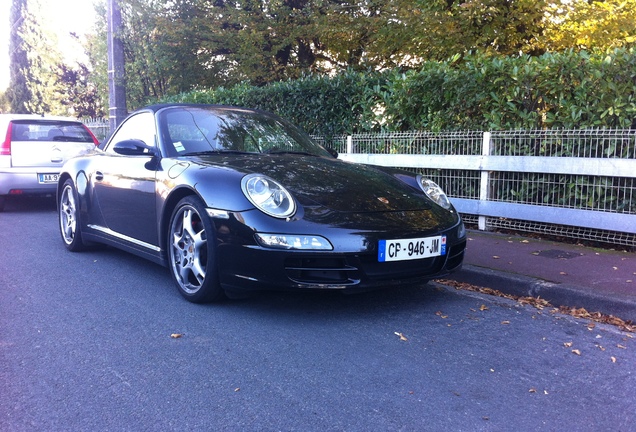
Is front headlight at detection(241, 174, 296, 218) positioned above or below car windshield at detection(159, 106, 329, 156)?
below

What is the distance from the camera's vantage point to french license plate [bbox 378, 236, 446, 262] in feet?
11.9

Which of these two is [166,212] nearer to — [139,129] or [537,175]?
[139,129]

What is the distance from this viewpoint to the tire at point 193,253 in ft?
12.7

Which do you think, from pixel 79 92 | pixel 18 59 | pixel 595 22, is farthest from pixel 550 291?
pixel 18 59

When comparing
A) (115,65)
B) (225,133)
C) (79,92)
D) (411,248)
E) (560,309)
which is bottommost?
(560,309)

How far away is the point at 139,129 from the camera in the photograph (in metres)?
Result: 5.09

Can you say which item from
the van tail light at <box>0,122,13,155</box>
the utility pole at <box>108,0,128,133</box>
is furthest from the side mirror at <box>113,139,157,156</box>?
the utility pole at <box>108,0,128,133</box>

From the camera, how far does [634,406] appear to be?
8.56ft

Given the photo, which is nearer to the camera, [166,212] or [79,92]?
[166,212]

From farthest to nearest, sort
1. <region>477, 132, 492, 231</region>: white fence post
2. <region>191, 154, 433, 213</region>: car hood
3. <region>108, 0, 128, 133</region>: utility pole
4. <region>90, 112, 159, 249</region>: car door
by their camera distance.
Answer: <region>108, 0, 128, 133</region>: utility pole, <region>477, 132, 492, 231</region>: white fence post, <region>90, 112, 159, 249</region>: car door, <region>191, 154, 433, 213</region>: car hood

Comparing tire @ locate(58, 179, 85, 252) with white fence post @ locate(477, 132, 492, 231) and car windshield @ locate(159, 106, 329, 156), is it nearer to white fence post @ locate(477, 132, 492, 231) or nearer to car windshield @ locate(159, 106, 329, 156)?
car windshield @ locate(159, 106, 329, 156)

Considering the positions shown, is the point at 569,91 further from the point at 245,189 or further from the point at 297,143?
the point at 245,189

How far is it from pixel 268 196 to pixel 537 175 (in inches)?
145

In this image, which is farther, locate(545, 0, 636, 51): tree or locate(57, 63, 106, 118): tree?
locate(57, 63, 106, 118): tree
